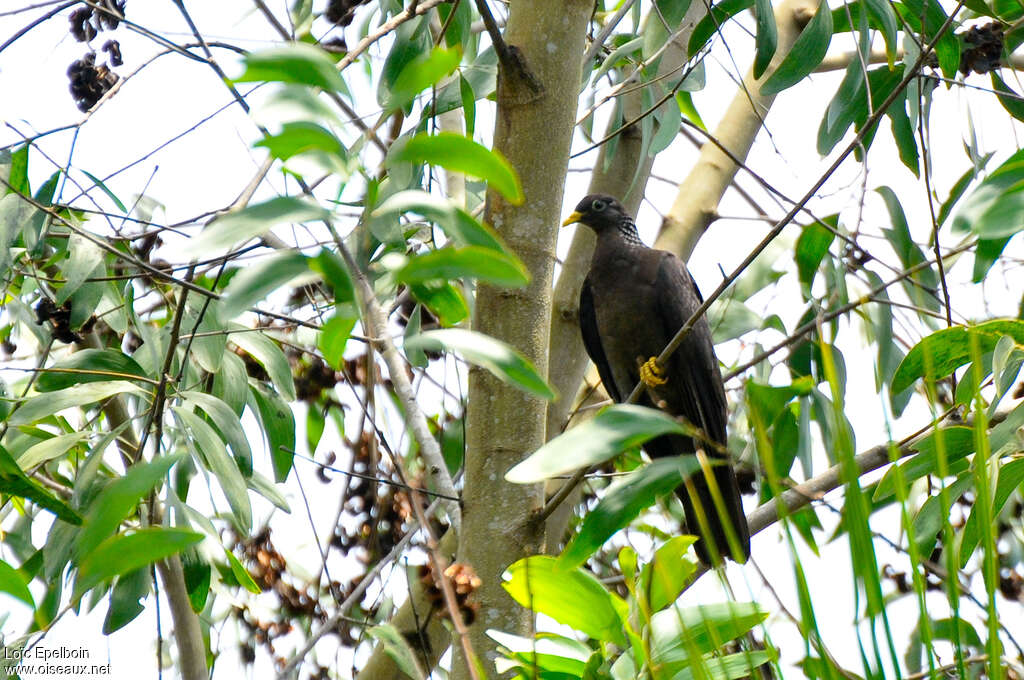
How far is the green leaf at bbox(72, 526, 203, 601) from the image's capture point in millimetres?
933

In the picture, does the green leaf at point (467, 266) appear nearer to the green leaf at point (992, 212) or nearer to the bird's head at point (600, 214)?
the green leaf at point (992, 212)

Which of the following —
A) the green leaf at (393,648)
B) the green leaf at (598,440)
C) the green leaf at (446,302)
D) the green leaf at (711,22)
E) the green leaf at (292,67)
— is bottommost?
the green leaf at (393,648)

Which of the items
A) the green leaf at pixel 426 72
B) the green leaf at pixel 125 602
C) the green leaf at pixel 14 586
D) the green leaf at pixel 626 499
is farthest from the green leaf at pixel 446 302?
the green leaf at pixel 125 602

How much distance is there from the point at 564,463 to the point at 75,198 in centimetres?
161

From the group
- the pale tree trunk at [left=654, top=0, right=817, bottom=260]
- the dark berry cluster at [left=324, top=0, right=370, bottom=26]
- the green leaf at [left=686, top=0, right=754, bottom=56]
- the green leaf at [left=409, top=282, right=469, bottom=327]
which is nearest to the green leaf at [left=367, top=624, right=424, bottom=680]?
the green leaf at [left=409, top=282, right=469, bottom=327]

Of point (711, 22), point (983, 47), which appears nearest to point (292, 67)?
point (711, 22)

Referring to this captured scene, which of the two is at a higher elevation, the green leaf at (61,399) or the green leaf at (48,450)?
the green leaf at (61,399)

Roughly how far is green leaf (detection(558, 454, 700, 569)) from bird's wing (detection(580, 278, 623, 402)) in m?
1.92

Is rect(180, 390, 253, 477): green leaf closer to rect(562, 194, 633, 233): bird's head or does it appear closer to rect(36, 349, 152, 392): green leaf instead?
rect(36, 349, 152, 392): green leaf

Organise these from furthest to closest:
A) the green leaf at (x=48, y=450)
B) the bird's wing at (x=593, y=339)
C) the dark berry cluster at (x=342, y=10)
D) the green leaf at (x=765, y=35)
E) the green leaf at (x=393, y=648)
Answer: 1. the bird's wing at (x=593, y=339)
2. the dark berry cluster at (x=342, y=10)
3. the green leaf at (x=765, y=35)
4. the green leaf at (x=48, y=450)
5. the green leaf at (x=393, y=648)

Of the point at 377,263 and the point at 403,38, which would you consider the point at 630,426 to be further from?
the point at 403,38

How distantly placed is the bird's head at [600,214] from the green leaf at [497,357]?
2300 mm

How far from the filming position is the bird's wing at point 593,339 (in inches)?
125

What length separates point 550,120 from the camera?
79.8 inches
